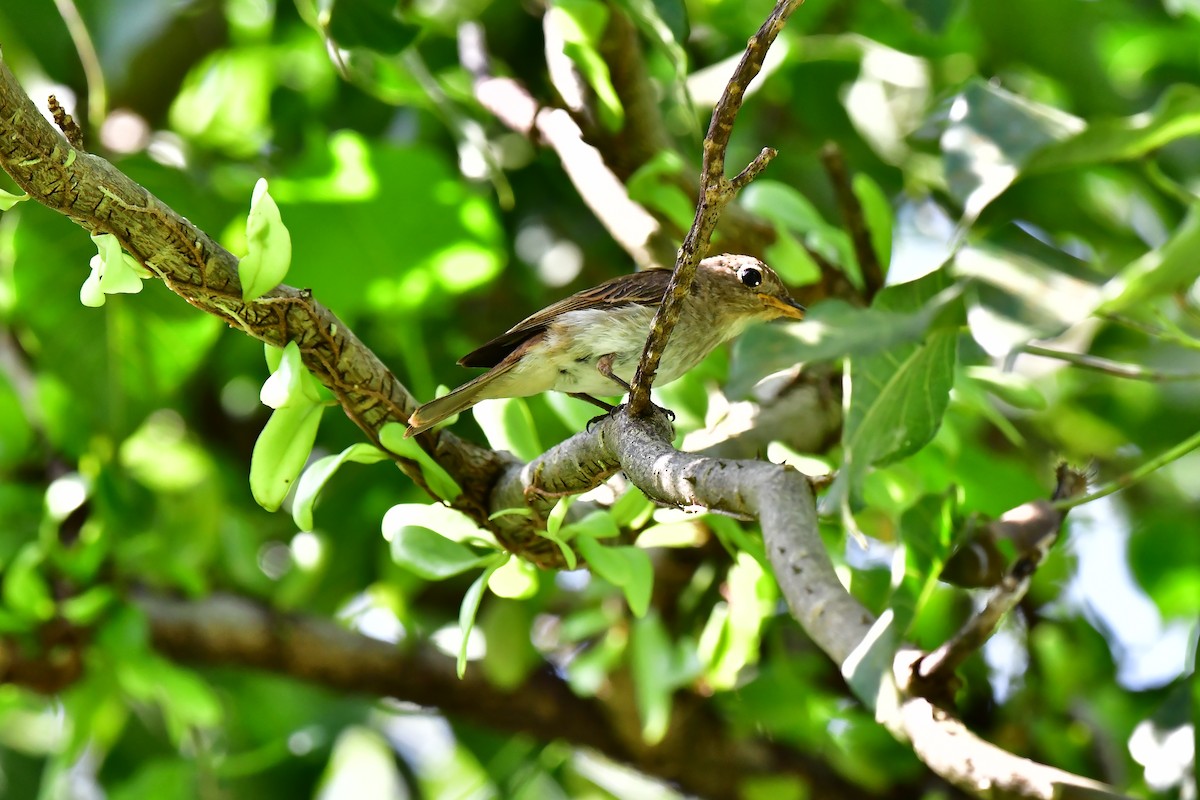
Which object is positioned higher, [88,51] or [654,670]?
[88,51]

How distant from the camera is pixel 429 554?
1.98 metres

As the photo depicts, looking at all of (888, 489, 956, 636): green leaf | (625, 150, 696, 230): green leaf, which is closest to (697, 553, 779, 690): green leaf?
(888, 489, 956, 636): green leaf

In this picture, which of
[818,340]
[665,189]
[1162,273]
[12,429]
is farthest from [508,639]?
[1162,273]

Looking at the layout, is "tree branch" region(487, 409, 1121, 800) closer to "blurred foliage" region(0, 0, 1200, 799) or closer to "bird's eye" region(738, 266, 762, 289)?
"blurred foliage" region(0, 0, 1200, 799)

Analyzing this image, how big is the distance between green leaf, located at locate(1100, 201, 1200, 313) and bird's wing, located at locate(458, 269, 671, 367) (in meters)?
1.15

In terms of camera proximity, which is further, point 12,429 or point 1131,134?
point 12,429

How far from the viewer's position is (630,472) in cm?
172

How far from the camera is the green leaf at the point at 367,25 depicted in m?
2.69

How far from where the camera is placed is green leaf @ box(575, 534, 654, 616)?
1997mm

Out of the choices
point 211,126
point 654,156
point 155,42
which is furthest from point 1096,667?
point 155,42

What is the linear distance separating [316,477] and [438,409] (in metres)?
0.24

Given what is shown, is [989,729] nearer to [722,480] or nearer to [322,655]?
[322,655]

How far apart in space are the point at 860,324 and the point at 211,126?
268 centimetres

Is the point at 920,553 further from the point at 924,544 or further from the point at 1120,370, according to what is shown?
the point at 1120,370
